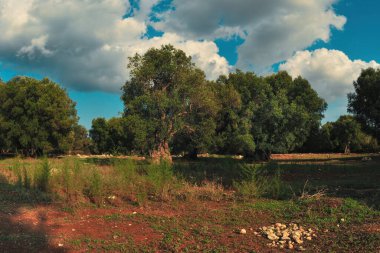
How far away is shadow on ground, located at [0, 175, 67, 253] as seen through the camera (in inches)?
255

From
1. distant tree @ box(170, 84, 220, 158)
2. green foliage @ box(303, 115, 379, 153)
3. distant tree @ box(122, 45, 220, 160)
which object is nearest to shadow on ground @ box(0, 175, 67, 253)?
distant tree @ box(122, 45, 220, 160)

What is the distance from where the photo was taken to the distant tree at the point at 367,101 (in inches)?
1355

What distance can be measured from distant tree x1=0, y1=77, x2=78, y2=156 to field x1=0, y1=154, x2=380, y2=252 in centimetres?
2530

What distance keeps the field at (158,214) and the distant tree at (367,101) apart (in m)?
24.1

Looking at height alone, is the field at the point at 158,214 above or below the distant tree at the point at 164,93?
below

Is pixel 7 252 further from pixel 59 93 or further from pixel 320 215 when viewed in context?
pixel 59 93

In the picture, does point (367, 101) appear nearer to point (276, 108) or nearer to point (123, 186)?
point (276, 108)

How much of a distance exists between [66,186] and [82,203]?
96cm

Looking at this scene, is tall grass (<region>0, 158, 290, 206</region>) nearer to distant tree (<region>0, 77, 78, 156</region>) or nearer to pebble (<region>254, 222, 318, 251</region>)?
pebble (<region>254, 222, 318, 251</region>)

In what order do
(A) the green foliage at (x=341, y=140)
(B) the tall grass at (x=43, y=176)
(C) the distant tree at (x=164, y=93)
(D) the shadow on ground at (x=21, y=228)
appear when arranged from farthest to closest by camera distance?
(A) the green foliage at (x=341, y=140) → (C) the distant tree at (x=164, y=93) → (B) the tall grass at (x=43, y=176) → (D) the shadow on ground at (x=21, y=228)

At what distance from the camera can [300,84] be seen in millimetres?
41000

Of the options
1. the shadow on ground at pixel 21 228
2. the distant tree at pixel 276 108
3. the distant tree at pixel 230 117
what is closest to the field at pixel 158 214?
the shadow on ground at pixel 21 228

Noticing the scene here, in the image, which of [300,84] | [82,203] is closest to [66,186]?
[82,203]

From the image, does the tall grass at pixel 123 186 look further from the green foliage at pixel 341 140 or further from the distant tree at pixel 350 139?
the distant tree at pixel 350 139
